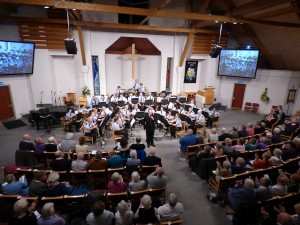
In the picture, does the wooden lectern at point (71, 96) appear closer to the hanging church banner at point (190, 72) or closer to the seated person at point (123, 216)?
the hanging church banner at point (190, 72)

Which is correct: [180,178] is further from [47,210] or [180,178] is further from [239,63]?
[239,63]

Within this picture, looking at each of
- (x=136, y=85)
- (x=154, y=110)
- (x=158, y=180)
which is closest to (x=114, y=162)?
(x=158, y=180)

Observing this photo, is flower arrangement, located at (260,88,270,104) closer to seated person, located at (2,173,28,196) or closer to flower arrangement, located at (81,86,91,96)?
flower arrangement, located at (81,86,91,96)

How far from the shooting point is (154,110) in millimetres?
10523

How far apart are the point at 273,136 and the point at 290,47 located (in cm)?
701

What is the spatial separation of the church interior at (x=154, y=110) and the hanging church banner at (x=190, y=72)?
7 cm

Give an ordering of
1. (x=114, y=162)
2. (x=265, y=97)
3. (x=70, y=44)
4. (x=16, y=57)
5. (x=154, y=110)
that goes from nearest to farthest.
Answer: (x=114, y=162) < (x=70, y=44) < (x=16, y=57) < (x=154, y=110) < (x=265, y=97)

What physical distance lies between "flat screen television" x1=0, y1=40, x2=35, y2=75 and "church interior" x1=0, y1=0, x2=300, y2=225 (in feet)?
0.16

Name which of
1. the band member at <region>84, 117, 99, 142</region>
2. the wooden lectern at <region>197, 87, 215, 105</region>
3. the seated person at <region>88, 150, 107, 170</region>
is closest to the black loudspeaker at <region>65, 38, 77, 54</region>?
the band member at <region>84, 117, 99, 142</region>

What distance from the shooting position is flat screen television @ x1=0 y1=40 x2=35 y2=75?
9125 millimetres

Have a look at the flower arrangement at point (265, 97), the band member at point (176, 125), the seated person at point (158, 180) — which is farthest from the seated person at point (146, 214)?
the flower arrangement at point (265, 97)

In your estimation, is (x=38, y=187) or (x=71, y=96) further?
(x=71, y=96)

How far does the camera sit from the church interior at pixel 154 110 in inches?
153

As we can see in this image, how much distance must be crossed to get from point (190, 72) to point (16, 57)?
10512 millimetres
